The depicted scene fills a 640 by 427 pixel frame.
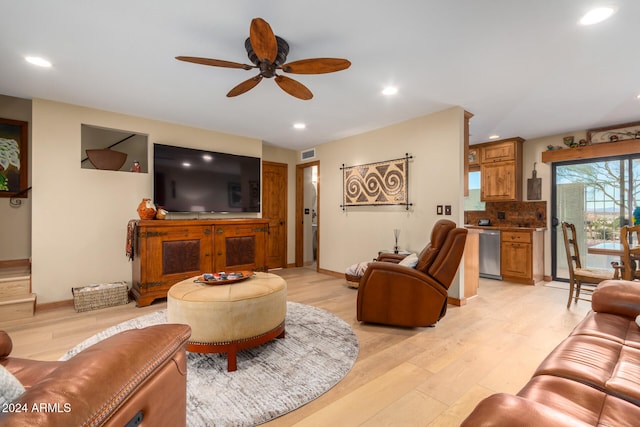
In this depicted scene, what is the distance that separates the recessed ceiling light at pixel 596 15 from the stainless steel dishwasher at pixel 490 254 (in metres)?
3.66

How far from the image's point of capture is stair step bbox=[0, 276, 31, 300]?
10.2 feet

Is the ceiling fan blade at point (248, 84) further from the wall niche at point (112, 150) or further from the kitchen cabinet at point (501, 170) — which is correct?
the kitchen cabinet at point (501, 170)

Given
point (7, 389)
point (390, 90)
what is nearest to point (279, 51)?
point (390, 90)

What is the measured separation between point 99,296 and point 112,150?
1977mm

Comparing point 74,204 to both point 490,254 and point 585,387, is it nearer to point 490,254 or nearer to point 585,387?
point 585,387

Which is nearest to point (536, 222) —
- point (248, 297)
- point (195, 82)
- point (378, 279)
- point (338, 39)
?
point (378, 279)

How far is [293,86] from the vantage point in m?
2.51

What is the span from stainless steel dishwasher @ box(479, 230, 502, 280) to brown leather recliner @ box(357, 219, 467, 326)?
289 cm

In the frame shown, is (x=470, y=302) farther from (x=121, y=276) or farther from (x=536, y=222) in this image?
(x=121, y=276)

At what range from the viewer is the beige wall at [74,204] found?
11.0 feet

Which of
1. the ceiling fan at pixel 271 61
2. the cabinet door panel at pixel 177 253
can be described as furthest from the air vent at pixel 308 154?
the ceiling fan at pixel 271 61

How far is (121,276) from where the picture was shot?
12.7 feet

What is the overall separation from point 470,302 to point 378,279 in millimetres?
1729

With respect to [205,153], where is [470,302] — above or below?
below
